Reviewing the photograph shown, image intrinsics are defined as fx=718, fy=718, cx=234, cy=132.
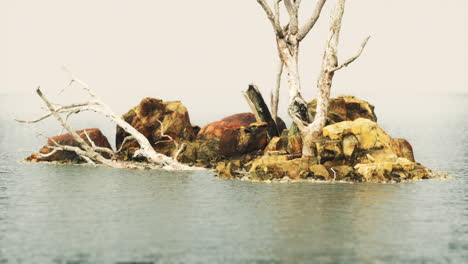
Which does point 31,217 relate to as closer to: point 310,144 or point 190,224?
point 190,224

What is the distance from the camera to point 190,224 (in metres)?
22.1

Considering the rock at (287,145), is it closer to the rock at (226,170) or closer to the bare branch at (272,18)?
the rock at (226,170)

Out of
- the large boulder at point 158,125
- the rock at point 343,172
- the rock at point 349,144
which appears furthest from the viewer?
the large boulder at point 158,125

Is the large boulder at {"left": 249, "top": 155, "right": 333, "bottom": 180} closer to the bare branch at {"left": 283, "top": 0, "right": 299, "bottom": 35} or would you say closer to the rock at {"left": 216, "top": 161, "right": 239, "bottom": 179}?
the rock at {"left": 216, "top": 161, "right": 239, "bottom": 179}

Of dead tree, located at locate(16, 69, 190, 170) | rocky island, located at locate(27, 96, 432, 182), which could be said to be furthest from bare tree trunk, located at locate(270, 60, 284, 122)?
dead tree, located at locate(16, 69, 190, 170)

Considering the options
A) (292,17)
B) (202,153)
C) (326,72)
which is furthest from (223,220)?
(292,17)

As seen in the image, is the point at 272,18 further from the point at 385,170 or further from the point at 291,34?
the point at 385,170

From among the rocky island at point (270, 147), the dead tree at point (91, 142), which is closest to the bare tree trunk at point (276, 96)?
the rocky island at point (270, 147)

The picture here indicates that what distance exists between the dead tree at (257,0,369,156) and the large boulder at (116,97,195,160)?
7.16 m

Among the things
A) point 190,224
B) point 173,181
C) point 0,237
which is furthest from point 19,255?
point 173,181

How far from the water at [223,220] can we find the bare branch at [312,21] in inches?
399

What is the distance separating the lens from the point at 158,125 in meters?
42.2

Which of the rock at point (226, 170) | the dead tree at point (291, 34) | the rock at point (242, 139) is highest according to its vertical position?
the dead tree at point (291, 34)

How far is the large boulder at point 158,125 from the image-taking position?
4156cm
